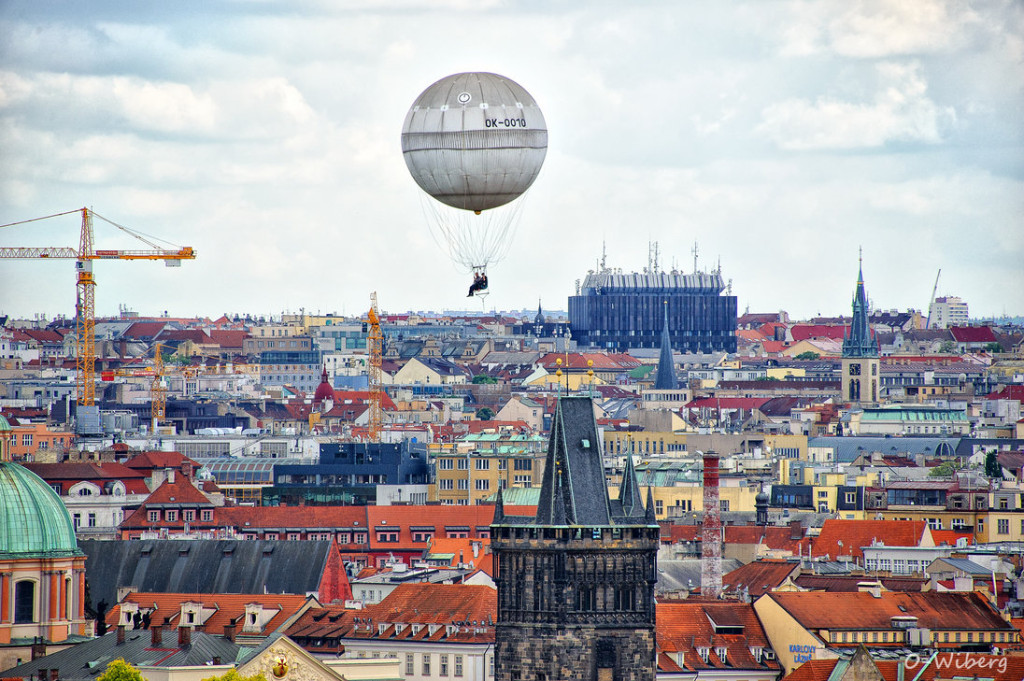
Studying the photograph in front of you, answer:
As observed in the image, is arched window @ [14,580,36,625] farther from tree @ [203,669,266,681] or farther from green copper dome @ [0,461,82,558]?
tree @ [203,669,266,681]

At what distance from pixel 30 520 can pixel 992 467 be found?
78.4m

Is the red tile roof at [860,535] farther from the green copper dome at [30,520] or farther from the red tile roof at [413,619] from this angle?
the green copper dome at [30,520]

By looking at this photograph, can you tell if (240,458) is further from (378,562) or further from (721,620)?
(721,620)

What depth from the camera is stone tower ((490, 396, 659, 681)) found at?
281 feet

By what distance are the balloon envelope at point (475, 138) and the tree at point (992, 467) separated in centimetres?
7728

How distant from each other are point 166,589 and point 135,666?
29274 mm

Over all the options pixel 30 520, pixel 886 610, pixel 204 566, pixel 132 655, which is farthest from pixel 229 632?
pixel 204 566

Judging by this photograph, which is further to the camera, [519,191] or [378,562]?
[378,562]

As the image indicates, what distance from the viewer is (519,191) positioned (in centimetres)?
9075

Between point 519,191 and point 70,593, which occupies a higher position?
point 519,191

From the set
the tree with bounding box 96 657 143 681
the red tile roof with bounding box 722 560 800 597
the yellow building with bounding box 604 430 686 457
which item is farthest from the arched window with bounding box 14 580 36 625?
the yellow building with bounding box 604 430 686 457

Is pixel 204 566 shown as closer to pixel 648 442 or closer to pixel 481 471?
pixel 481 471

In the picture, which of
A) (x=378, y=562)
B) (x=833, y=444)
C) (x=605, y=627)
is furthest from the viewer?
(x=833, y=444)

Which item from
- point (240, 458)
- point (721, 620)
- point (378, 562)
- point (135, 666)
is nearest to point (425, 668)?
point (721, 620)
